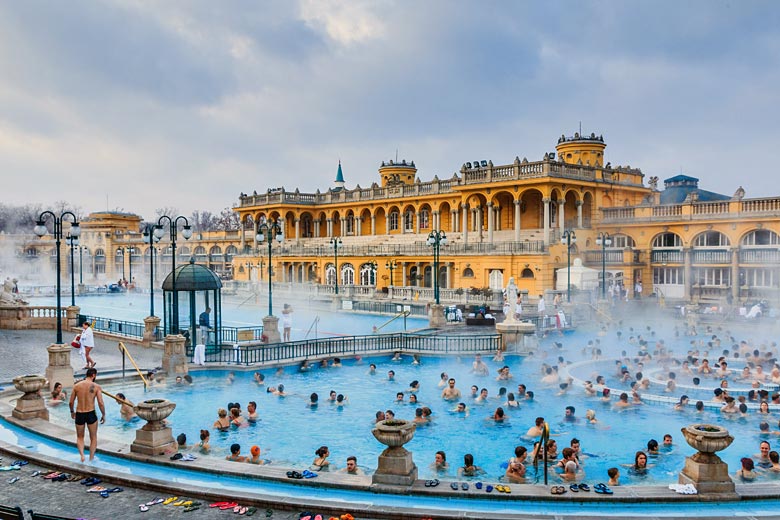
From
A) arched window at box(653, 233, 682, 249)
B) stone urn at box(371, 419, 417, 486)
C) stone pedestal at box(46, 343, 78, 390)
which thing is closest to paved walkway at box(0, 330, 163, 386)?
stone pedestal at box(46, 343, 78, 390)

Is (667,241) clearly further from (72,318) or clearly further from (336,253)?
(72,318)

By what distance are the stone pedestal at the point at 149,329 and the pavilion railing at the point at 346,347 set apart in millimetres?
3893

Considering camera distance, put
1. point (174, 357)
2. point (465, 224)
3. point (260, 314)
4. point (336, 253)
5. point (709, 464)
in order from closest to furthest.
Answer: point (709, 464) < point (174, 357) < point (260, 314) < point (465, 224) < point (336, 253)

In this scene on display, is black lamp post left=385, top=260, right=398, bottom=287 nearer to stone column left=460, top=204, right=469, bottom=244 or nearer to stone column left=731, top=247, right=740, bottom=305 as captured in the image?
stone column left=460, top=204, right=469, bottom=244

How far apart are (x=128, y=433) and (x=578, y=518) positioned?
10.1 meters

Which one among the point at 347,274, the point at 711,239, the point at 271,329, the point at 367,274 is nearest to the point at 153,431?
the point at 271,329

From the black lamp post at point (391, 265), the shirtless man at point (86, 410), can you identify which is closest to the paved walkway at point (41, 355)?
the shirtless man at point (86, 410)

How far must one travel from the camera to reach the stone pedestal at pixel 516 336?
81.2ft

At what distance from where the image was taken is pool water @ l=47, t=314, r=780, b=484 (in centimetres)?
1361

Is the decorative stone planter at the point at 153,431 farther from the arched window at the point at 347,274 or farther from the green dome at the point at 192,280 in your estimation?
the arched window at the point at 347,274

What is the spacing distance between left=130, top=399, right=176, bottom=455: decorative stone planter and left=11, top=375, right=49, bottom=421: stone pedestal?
3.67m

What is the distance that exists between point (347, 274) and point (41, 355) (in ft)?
120

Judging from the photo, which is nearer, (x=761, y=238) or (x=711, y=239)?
(x=761, y=238)

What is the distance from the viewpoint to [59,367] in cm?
1739
